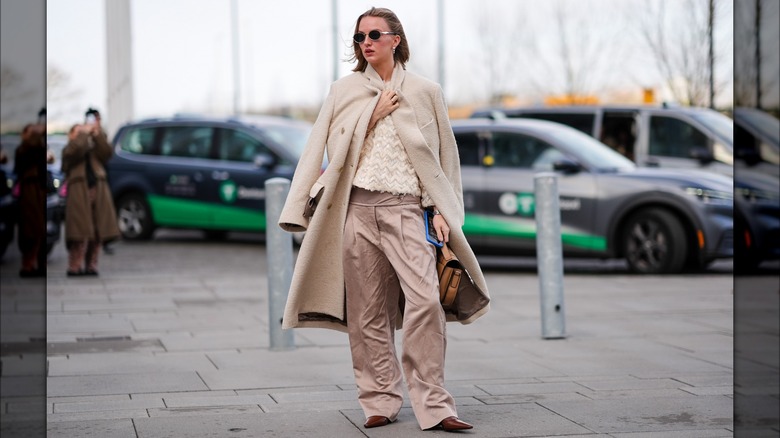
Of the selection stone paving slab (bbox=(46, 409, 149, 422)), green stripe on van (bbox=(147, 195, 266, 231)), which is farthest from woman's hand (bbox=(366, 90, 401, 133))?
green stripe on van (bbox=(147, 195, 266, 231))

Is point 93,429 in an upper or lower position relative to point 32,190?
lower

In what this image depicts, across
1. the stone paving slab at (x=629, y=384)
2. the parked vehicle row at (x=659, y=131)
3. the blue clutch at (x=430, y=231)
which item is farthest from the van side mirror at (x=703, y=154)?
the blue clutch at (x=430, y=231)

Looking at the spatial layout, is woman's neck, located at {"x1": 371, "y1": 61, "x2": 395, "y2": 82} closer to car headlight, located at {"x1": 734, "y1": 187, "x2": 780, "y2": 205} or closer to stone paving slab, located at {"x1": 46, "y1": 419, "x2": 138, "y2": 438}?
stone paving slab, located at {"x1": 46, "y1": 419, "x2": 138, "y2": 438}

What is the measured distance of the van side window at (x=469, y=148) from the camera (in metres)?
13.7

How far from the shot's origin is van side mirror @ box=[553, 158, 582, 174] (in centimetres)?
1302

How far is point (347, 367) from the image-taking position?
23.6 feet

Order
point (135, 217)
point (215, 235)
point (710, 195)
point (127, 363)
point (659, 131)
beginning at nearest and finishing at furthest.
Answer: point (127, 363) → point (710, 195) → point (659, 131) → point (135, 217) → point (215, 235)

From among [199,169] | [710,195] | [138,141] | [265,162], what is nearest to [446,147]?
[710,195]

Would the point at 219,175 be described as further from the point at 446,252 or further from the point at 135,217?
the point at 446,252

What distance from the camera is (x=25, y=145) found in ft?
14.0

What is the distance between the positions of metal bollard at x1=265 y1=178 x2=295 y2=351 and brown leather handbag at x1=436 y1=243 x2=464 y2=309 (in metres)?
2.46

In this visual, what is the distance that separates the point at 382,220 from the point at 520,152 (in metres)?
8.24

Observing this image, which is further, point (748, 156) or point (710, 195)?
point (710, 195)

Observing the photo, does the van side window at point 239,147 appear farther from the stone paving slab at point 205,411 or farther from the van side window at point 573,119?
the stone paving slab at point 205,411
